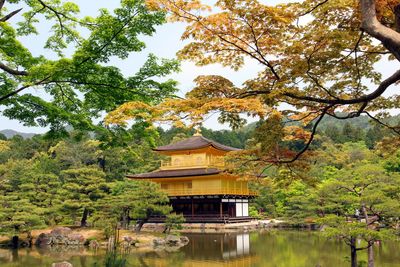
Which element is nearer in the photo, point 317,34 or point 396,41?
point 396,41

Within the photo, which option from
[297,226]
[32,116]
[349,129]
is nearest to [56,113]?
[32,116]

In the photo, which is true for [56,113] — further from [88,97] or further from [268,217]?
[268,217]

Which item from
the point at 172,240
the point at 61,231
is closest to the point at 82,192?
the point at 61,231

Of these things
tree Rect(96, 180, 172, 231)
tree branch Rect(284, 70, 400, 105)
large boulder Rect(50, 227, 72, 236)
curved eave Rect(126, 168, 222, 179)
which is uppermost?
tree branch Rect(284, 70, 400, 105)

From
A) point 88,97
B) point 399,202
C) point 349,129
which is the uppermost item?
point 349,129

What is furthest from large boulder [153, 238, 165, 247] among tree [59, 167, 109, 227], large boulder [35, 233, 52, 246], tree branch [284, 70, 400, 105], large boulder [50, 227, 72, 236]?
tree branch [284, 70, 400, 105]

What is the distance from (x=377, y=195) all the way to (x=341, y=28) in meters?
6.12

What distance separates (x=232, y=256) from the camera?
557 inches

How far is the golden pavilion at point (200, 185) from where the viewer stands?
90.9ft

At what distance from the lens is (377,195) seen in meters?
9.84

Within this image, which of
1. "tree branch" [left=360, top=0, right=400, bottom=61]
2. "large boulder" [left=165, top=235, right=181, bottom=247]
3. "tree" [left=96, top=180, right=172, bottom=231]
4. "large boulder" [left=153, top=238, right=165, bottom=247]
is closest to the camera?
"tree branch" [left=360, top=0, right=400, bottom=61]

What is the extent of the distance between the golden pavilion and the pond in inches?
380

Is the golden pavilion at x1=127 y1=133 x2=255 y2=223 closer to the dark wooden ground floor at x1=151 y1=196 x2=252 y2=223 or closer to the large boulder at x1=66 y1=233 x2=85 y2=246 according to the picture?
the dark wooden ground floor at x1=151 y1=196 x2=252 y2=223

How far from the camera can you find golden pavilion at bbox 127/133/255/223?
27703 mm
